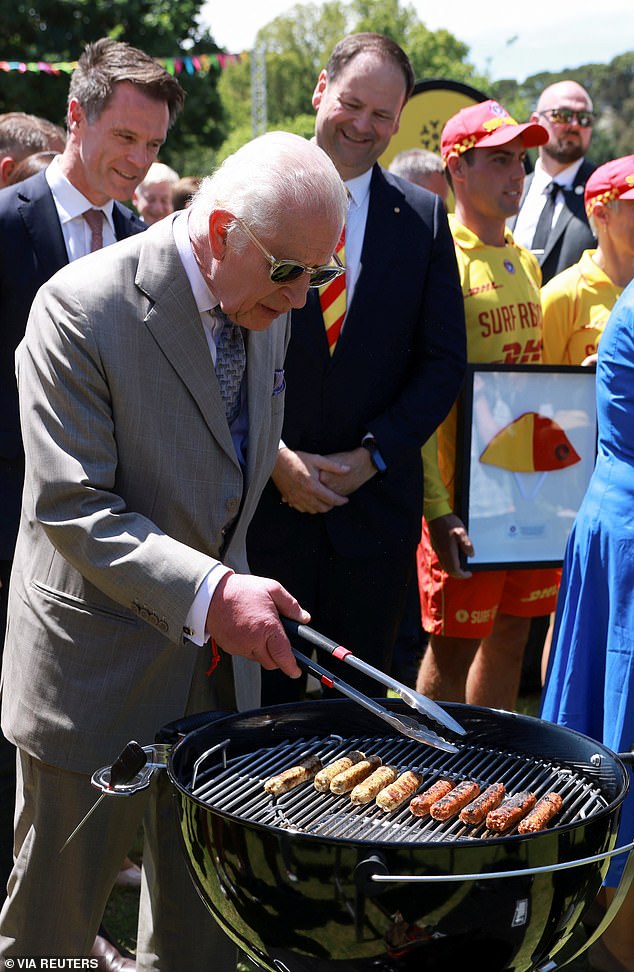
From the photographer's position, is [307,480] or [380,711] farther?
[307,480]

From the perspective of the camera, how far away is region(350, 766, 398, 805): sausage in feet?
6.63

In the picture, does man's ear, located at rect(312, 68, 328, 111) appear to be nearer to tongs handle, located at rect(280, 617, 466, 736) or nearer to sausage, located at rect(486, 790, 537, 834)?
tongs handle, located at rect(280, 617, 466, 736)

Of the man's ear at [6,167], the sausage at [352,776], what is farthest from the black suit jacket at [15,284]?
the sausage at [352,776]

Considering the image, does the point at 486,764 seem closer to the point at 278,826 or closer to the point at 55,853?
the point at 278,826

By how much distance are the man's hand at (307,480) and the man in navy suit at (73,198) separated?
0.76 metres

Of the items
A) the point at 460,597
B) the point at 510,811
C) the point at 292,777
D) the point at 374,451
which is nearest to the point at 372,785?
the point at 292,777

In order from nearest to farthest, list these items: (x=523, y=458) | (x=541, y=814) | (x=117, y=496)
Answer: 1. (x=541, y=814)
2. (x=117, y=496)
3. (x=523, y=458)

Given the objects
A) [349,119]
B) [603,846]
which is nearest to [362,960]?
[603,846]

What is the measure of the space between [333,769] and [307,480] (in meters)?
1.26

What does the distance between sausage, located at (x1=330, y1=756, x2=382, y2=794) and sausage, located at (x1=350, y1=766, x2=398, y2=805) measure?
0.01m

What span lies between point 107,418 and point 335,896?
0.97 metres

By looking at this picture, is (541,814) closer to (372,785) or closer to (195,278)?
(372,785)

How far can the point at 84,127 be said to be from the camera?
11.8 ft

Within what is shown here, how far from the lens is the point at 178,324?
86.7 inches
